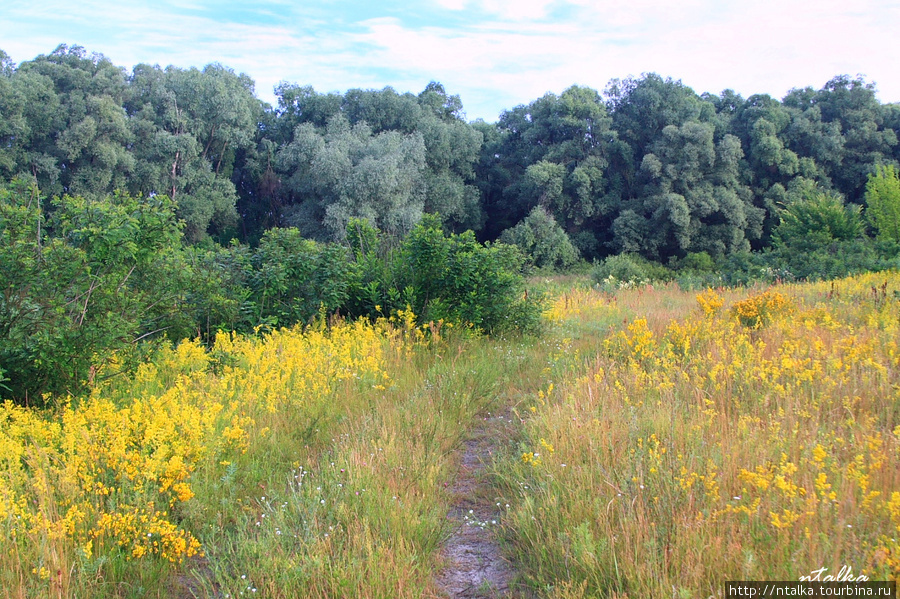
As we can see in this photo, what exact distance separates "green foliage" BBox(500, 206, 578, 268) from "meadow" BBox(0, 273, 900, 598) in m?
27.3

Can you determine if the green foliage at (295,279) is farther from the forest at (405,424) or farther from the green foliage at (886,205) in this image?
the green foliage at (886,205)

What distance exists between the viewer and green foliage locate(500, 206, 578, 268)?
3372cm

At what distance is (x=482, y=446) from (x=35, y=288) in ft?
13.1

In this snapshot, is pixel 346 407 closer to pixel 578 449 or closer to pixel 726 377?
pixel 578 449

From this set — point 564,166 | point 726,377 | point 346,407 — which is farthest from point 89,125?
point 726,377

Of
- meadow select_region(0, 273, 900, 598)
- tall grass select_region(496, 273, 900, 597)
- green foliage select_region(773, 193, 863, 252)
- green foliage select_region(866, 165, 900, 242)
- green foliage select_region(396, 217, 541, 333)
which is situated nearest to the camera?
tall grass select_region(496, 273, 900, 597)

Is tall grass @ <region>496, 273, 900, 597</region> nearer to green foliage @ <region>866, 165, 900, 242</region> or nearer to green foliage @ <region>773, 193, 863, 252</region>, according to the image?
green foliage @ <region>773, 193, 863, 252</region>

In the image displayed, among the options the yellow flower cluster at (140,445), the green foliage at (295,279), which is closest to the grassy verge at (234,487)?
the yellow flower cluster at (140,445)

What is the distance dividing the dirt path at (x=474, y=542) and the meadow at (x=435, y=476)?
82 millimetres

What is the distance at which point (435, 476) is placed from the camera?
14.1ft

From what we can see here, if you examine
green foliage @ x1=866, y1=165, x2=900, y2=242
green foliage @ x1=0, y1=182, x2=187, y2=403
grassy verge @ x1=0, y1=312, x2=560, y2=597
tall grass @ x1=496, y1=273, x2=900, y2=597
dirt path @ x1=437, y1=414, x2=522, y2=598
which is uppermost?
green foliage @ x1=866, y1=165, x2=900, y2=242

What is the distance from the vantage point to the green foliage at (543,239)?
3372 centimetres

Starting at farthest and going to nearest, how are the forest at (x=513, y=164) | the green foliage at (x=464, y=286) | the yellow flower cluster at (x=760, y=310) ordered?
1. the forest at (x=513, y=164)
2. the green foliage at (x=464, y=286)
3. the yellow flower cluster at (x=760, y=310)

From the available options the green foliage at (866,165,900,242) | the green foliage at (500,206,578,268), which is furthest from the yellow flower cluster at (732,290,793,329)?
the green foliage at (500,206,578,268)
